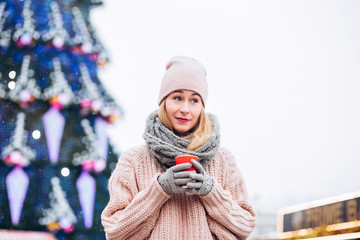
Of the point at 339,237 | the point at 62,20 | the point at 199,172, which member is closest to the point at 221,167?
the point at 199,172

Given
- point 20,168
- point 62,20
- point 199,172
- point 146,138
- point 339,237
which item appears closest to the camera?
point 199,172

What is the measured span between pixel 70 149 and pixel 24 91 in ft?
Result: 1.86

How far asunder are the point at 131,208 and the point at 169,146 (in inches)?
8.5

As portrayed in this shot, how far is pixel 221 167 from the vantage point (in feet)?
4.63

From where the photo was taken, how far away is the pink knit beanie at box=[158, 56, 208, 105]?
4.53 ft

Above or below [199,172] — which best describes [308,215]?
below

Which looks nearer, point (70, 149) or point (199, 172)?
point (199, 172)

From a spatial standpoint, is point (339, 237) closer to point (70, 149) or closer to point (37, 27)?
point (70, 149)

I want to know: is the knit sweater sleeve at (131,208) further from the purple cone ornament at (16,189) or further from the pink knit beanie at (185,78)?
the purple cone ornament at (16,189)

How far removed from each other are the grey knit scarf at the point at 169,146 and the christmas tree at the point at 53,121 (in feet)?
6.57

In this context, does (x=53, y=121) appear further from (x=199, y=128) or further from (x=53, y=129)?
(x=199, y=128)

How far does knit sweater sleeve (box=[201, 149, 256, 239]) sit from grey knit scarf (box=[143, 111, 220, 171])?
9cm

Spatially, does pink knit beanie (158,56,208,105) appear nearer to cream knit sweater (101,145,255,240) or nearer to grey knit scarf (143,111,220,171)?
grey knit scarf (143,111,220,171)

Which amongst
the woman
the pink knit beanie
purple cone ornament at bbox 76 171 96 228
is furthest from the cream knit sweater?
purple cone ornament at bbox 76 171 96 228
